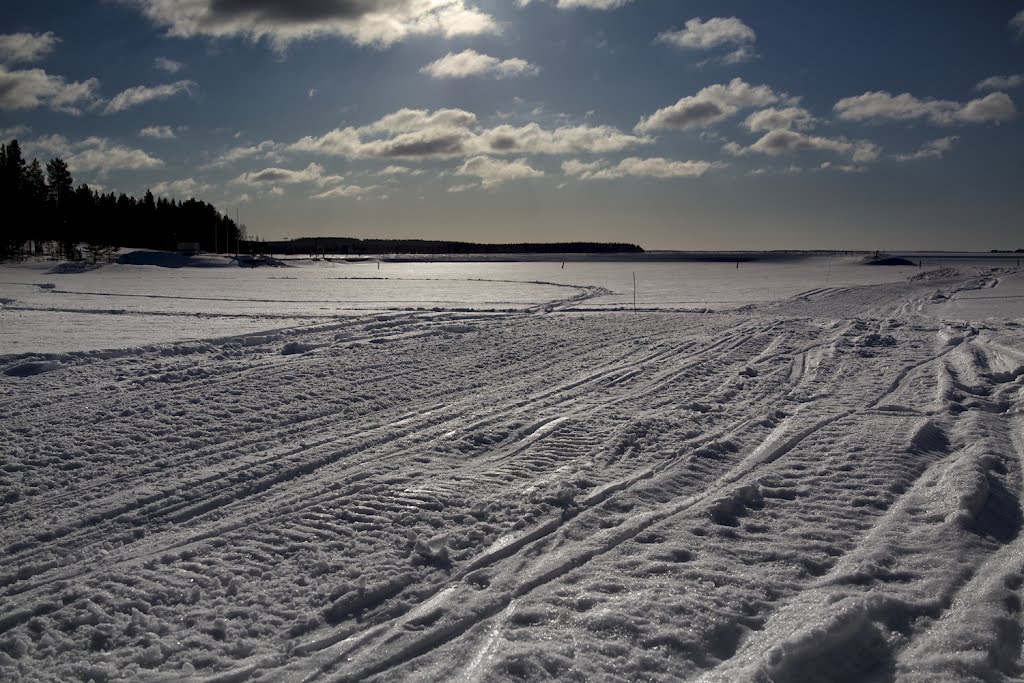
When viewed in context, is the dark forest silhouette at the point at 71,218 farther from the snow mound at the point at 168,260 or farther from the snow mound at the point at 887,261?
the snow mound at the point at 887,261

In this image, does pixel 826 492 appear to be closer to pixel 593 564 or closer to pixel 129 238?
pixel 593 564

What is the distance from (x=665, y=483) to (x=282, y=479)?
9.69 ft

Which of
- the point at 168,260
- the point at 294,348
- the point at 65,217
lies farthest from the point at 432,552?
the point at 65,217

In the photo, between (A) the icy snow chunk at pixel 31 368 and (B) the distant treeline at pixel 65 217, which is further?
(B) the distant treeline at pixel 65 217

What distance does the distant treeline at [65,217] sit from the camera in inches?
2498

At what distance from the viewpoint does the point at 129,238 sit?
297 feet

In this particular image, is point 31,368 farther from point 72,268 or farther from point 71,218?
point 71,218

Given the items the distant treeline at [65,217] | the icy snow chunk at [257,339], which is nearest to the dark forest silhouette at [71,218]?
the distant treeline at [65,217]

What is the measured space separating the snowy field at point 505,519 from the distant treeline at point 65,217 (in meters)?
64.3

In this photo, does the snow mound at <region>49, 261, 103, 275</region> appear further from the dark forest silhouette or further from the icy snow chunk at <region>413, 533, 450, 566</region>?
the icy snow chunk at <region>413, 533, 450, 566</region>

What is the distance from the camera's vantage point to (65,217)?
241ft

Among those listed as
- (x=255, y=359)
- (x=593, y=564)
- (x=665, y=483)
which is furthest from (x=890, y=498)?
(x=255, y=359)

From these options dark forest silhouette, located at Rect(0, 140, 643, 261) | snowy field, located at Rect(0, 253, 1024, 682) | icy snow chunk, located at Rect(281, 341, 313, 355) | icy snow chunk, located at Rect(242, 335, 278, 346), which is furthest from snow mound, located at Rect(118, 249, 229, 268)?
snowy field, located at Rect(0, 253, 1024, 682)

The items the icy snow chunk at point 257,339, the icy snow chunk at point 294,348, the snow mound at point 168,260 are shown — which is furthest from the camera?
the snow mound at point 168,260
